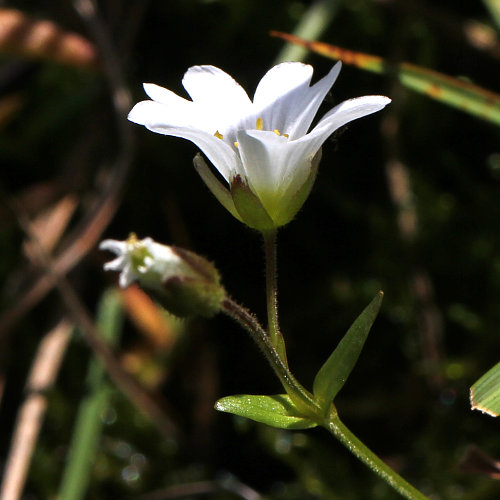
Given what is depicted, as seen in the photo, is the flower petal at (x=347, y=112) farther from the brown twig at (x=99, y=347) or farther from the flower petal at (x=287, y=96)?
the brown twig at (x=99, y=347)

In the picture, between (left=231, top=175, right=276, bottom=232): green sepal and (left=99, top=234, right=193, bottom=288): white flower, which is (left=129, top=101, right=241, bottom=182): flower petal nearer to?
(left=231, top=175, right=276, bottom=232): green sepal

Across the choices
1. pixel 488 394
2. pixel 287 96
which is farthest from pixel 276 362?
pixel 287 96

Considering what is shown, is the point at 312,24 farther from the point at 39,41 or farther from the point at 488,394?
the point at 488,394

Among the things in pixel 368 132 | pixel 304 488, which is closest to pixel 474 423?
pixel 304 488

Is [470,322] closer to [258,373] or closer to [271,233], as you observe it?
[258,373]

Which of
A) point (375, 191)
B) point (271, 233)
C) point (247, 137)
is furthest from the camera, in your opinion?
point (375, 191)
